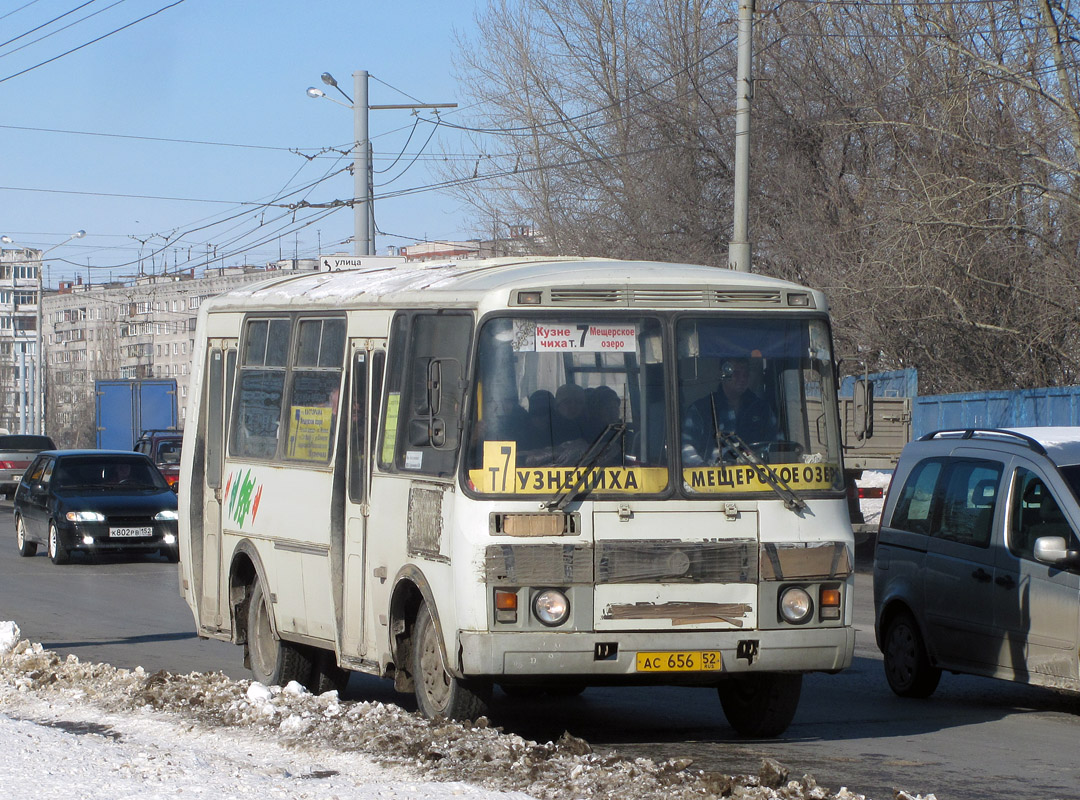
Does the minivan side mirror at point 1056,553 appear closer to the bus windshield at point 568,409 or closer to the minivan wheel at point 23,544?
the bus windshield at point 568,409

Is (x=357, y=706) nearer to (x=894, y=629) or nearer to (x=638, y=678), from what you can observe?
(x=638, y=678)

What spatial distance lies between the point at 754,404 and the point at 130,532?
49.6 feet

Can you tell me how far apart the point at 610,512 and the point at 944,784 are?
1966mm

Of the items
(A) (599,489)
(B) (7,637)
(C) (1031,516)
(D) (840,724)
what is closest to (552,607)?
(A) (599,489)

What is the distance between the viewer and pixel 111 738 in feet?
26.3

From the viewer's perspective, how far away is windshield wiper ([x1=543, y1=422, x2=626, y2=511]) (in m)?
7.50

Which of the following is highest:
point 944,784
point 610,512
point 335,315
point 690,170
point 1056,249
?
point 690,170

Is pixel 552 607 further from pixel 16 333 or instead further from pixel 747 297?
Answer: pixel 16 333

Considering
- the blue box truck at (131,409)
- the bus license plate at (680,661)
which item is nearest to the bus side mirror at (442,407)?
the bus license plate at (680,661)

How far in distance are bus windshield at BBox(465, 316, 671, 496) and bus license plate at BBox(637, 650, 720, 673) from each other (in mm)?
799

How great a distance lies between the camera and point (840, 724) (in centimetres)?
895

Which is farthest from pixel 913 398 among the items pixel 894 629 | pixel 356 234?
pixel 894 629

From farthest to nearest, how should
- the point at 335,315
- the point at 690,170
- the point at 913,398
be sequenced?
1. the point at 690,170
2. the point at 913,398
3. the point at 335,315

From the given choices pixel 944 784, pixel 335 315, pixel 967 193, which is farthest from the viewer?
pixel 967 193
